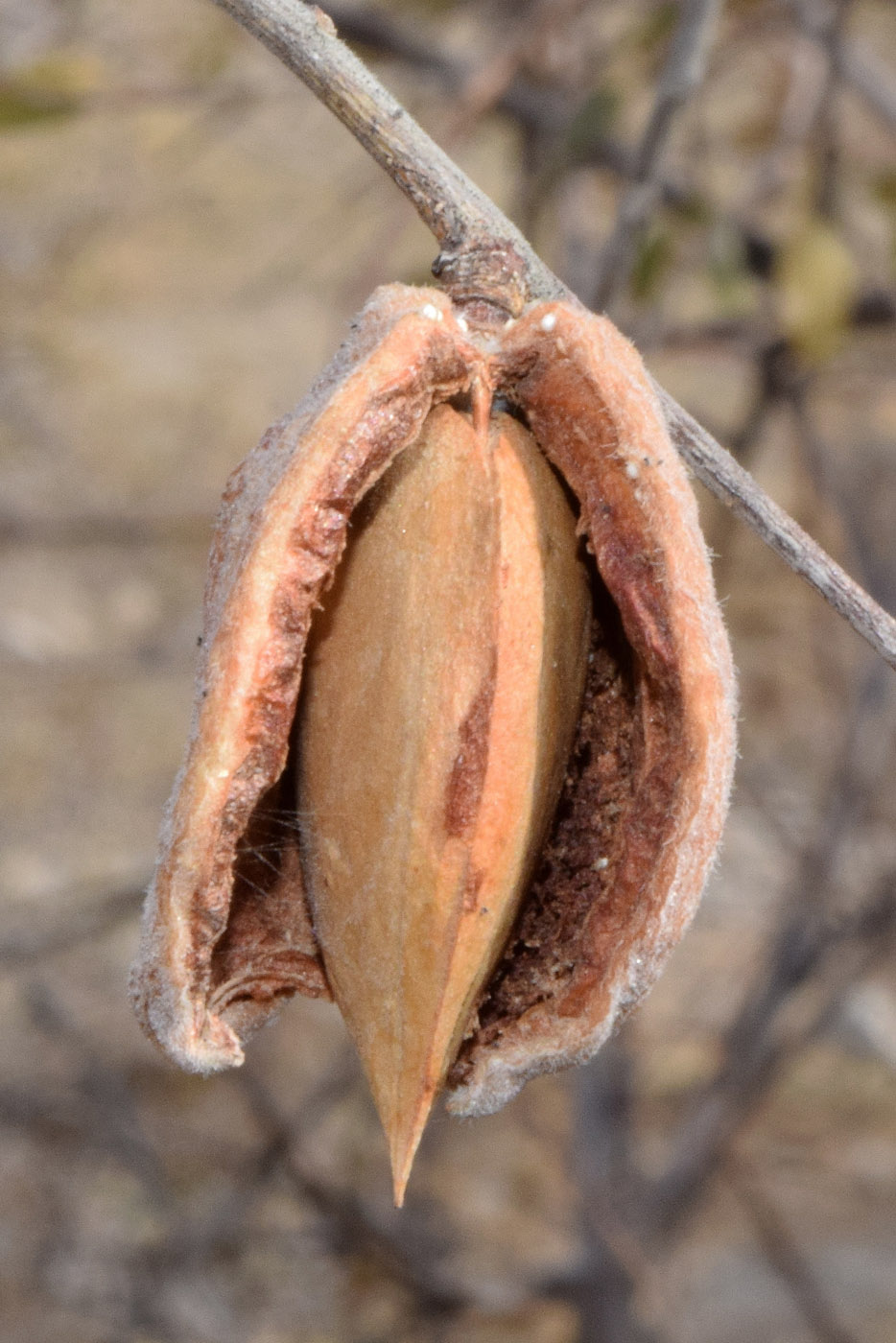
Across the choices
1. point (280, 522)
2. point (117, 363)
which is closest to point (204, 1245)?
point (280, 522)

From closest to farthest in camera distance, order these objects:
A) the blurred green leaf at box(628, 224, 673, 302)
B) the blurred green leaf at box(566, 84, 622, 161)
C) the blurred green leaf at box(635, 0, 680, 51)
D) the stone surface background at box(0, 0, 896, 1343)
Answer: the blurred green leaf at box(566, 84, 622, 161) → the blurred green leaf at box(628, 224, 673, 302) → the blurred green leaf at box(635, 0, 680, 51) → the stone surface background at box(0, 0, 896, 1343)

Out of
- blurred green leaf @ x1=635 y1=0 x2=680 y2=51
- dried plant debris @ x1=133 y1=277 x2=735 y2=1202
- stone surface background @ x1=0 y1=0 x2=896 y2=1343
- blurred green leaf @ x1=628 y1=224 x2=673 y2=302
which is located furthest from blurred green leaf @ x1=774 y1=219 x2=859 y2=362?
dried plant debris @ x1=133 y1=277 x2=735 y2=1202

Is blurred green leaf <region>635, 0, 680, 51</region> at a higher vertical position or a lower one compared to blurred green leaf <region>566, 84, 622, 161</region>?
higher

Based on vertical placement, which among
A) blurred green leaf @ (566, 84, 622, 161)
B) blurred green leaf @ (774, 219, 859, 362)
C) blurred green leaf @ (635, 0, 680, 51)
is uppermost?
blurred green leaf @ (635, 0, 680, 51)

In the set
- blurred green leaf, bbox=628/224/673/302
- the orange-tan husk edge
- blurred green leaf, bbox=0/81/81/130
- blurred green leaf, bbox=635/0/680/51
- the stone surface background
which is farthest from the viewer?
the stone surface background

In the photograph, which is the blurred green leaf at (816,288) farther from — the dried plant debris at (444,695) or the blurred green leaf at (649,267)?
the dried plant debris at (444,695)

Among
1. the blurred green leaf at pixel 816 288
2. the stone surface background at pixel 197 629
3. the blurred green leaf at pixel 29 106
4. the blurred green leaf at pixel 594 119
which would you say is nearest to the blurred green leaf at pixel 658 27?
the stone surface background at pixel 197 629

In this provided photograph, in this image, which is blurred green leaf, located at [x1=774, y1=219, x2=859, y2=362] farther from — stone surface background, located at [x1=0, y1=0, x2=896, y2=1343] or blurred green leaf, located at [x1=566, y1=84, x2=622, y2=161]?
blurred green leaf, located at [x1=566, y1=84, x2=622, y2=161]
